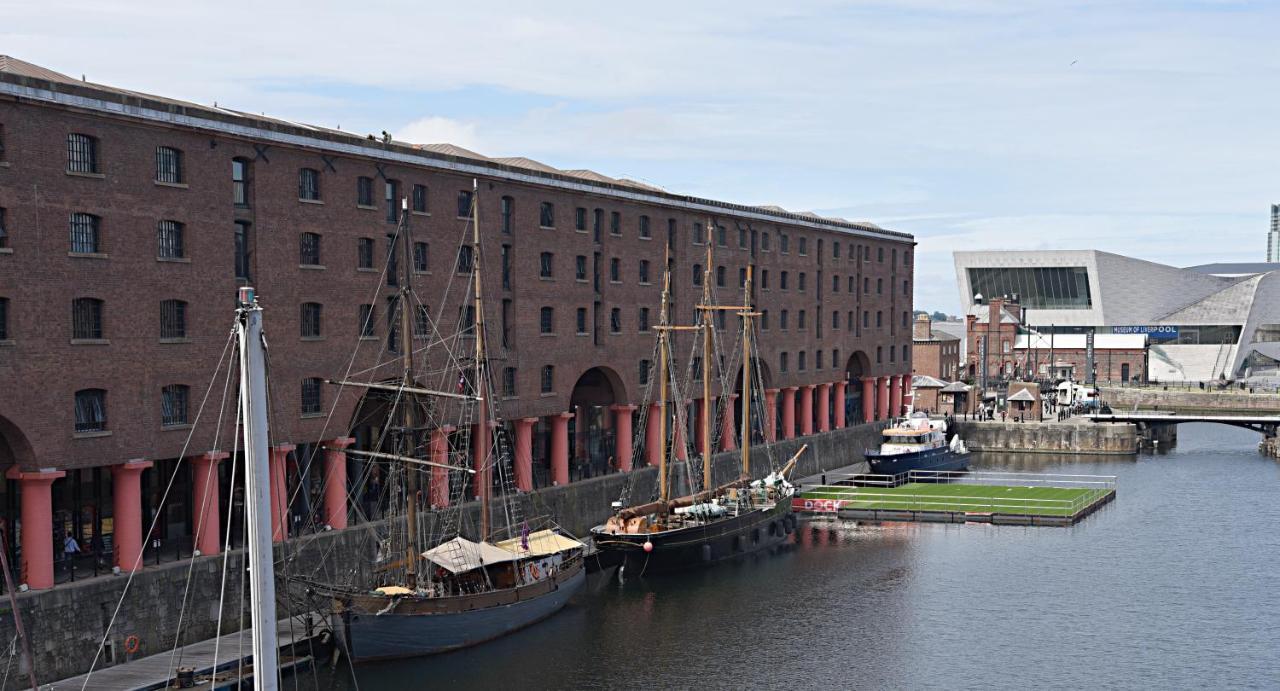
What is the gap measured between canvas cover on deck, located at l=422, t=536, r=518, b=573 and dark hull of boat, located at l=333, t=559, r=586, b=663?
1372 millimetres

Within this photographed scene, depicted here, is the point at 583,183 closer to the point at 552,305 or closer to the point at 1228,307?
the point at 552,305

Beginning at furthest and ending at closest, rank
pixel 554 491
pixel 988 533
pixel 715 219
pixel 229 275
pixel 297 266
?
pixel 715 219 < pixel 988 533 < pixel 554 491 < pixel 297 266 < pixel 229 275

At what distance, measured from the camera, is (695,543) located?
222 feet

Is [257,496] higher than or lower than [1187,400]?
higher

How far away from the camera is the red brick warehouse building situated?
146 ft

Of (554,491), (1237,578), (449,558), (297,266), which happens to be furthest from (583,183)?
(1237,578)

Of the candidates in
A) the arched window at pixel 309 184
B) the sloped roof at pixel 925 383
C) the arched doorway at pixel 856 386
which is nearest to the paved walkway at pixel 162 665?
the arched window at pixel 309 184

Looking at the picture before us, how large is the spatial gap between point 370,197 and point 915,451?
5494cm

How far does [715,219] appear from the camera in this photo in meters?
89.2

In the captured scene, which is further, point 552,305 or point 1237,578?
point 552,305

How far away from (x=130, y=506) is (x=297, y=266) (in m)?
12.1

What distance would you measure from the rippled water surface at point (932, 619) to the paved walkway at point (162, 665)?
9.16ft

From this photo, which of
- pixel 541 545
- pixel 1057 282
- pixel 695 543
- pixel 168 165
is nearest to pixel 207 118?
pixel 168 165

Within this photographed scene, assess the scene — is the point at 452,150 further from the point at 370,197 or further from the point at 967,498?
the point at 967,498
